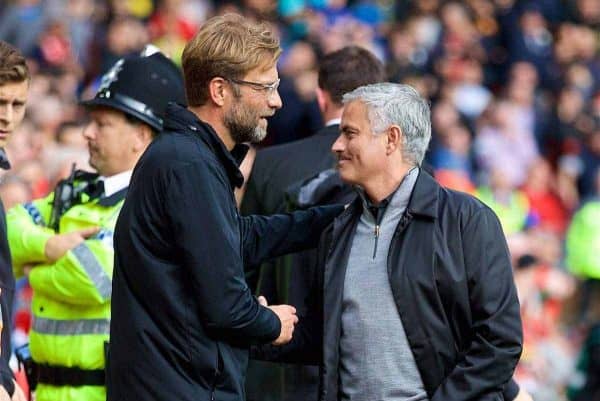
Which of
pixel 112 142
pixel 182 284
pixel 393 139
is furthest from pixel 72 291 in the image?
pixel 393 139

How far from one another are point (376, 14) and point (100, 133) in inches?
474

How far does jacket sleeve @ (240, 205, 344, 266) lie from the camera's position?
511cm

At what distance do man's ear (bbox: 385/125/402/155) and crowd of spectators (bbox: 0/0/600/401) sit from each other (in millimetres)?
6198

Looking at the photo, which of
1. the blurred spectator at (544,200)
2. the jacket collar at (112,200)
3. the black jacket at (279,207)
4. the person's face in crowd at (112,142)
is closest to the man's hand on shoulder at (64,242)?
the jacket collar at (112,200)

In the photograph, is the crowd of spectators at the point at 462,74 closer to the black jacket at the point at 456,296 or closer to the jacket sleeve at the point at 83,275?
the jacket sleeve at the point at 83,275

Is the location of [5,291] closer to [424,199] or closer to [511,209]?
[424,199]

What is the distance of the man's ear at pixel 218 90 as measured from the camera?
15.5 feet

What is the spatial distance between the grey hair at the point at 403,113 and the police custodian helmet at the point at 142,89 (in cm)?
124

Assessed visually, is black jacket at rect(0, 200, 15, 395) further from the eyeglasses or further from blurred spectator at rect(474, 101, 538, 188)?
blurred spectator at rect(474, 101, 538, 188)

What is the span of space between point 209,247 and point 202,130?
1.41ft

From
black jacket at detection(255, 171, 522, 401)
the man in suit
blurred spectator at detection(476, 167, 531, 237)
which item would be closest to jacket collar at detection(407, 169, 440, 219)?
black jacket at detection(255, 171, 522, 401)

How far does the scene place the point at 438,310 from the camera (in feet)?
15.6

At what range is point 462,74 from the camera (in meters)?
16.6

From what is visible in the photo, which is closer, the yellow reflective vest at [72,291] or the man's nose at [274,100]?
the man's nose at [274,100]
